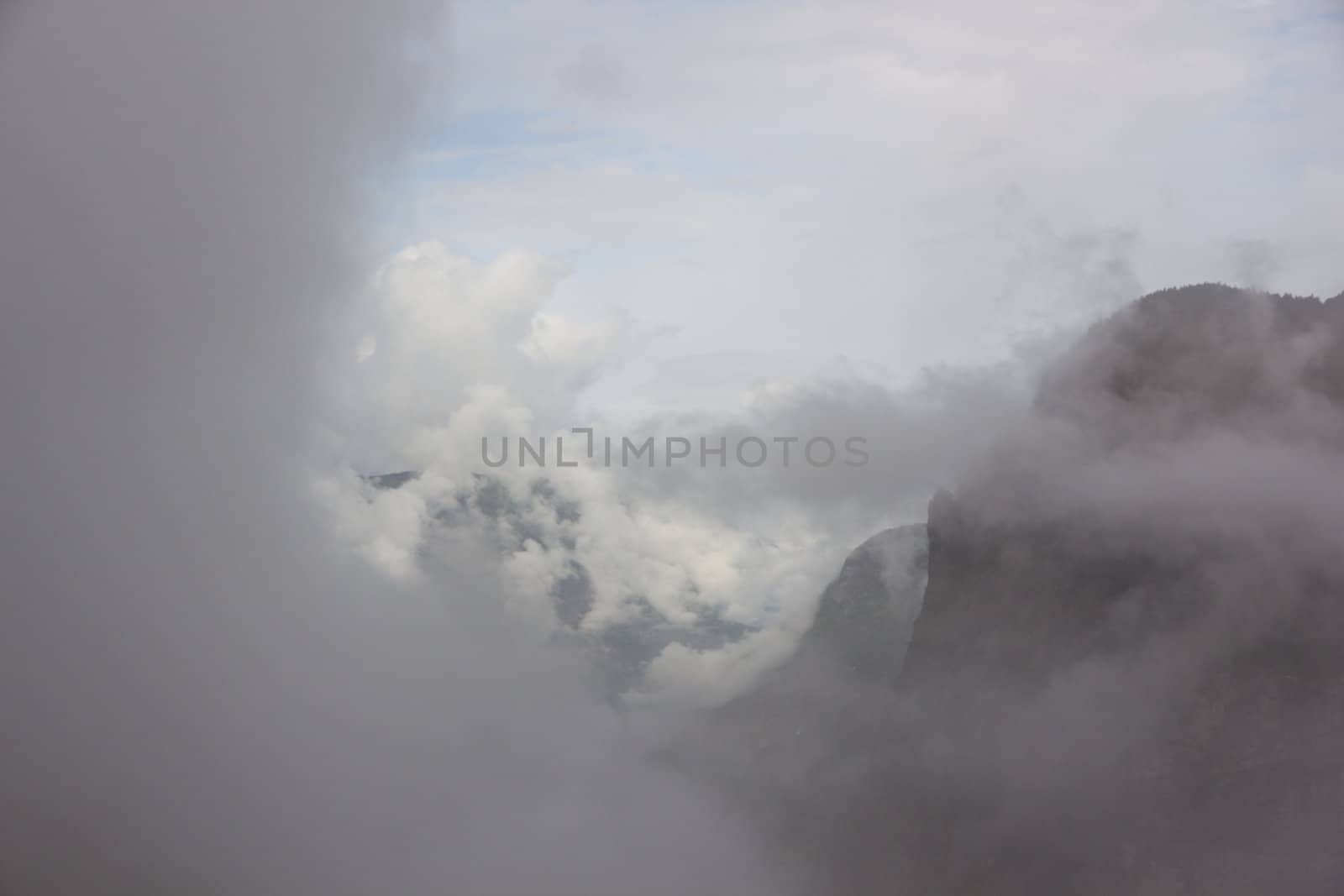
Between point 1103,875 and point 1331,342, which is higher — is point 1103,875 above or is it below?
→ below

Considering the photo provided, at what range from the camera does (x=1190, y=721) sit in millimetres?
183625

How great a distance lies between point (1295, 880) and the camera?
148 metres

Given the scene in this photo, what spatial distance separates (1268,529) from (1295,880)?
183 ft

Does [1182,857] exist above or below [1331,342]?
below

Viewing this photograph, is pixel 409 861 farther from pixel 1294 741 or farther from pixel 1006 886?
pixel 1294 741

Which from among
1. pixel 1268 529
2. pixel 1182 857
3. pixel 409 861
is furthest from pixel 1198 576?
pixel 409 861

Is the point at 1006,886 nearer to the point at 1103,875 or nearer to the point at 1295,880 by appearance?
the point at 1103,875

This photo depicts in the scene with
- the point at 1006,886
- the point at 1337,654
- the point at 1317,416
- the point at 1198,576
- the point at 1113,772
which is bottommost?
the point at 1006,886

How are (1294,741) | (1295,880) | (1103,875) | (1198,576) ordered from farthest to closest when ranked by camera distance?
(1198,576) < (1103,875) < (1294,741) < (1295,880)

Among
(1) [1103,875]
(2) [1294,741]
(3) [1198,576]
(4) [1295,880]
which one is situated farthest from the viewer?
(3) [1198,576]

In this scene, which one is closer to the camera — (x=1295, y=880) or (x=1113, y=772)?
(x=1295, y=880)

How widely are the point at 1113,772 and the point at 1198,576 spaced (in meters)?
30.7

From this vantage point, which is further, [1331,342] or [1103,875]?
[1331,342]

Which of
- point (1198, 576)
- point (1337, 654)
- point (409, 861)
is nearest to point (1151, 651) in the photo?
point (1198, 576)
